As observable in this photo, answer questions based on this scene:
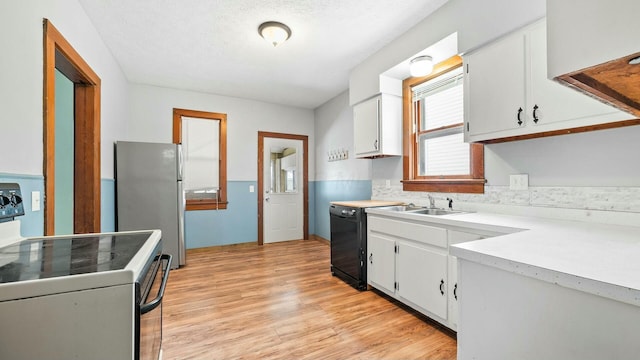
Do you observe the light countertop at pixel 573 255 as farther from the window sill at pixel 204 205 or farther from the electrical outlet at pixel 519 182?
the window sill at pixel 204 205

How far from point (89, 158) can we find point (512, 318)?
319cm

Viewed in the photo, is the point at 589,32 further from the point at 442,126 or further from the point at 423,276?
the point at 442,126

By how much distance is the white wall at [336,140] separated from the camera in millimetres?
4125

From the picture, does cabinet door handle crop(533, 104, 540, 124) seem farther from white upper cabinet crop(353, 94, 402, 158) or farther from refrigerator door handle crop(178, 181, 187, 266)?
refrigerator door handle crop(178, 181, 187, 266)

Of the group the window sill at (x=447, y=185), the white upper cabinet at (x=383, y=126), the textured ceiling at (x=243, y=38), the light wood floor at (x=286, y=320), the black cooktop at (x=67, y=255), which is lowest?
the light wood floor at (x=286, y=320)

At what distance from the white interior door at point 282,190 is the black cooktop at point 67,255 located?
3704 mm

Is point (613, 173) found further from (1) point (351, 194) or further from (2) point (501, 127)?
(1) point (351, 194)

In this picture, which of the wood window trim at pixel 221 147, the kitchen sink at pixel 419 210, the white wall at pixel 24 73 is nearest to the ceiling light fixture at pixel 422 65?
the kitchen sink at pixel 419 210

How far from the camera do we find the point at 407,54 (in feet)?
8.52

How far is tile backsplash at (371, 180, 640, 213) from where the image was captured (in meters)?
1.49

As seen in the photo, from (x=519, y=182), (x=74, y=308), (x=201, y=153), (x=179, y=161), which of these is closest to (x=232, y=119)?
(x=201, y=153)

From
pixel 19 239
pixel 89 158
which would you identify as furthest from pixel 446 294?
pixel 89 158

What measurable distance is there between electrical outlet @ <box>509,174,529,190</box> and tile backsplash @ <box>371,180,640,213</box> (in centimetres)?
3

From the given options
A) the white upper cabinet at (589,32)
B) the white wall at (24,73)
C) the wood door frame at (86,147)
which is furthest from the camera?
the wood door frame at (86,147)
